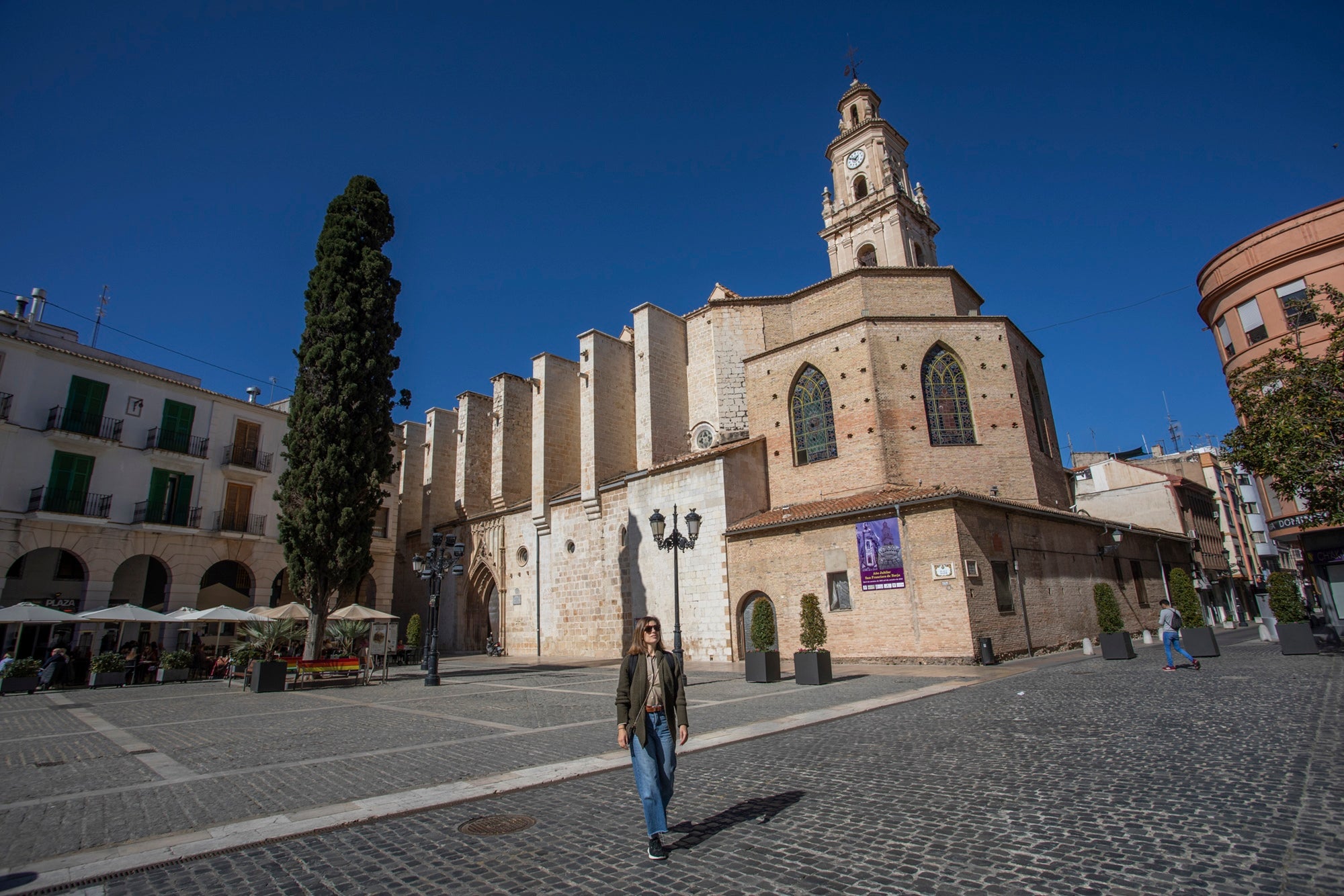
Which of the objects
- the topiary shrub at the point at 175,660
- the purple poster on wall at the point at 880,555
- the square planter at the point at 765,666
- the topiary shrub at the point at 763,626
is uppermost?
the purple poster on wall at the point at 880,555

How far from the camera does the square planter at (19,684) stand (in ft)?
49.2

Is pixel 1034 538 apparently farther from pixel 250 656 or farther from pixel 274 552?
pixel 274 552

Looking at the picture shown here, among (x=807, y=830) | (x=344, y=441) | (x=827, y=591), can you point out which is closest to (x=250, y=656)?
(x=344, y=441)

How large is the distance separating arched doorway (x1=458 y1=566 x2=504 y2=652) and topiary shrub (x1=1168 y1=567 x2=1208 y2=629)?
982 inches

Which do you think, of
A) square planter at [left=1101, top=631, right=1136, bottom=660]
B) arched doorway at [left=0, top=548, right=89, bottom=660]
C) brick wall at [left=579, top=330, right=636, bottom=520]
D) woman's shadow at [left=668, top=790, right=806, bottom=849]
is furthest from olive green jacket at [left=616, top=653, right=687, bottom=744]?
arched doorway at [left=0, top=548, right=89, bottom=660]

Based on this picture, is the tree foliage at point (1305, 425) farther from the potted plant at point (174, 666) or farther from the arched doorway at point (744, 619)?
the potted plant at point (174, 666)

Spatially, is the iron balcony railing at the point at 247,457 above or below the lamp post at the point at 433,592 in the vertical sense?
above

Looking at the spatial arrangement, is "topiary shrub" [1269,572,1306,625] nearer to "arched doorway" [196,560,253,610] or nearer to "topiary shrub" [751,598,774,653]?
"topiary shrub" [751,598,774,653]

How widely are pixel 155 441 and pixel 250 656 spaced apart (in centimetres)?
950

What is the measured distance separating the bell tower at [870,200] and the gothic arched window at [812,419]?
32.0ft

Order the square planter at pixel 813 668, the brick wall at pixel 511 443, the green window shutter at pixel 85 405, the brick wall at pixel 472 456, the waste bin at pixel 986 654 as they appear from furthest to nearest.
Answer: the brick wall at pixel 472 456
the brick wall at pixel 511 443
the green window shutter at pixel 85 405
the waste bin at pixel 986 654
the square planter at pixel 813 668

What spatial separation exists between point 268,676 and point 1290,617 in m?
23.1

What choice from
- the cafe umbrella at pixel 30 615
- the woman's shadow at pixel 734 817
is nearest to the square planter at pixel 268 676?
the cafe umbrella at pixel 30 615

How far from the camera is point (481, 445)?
3164cm
